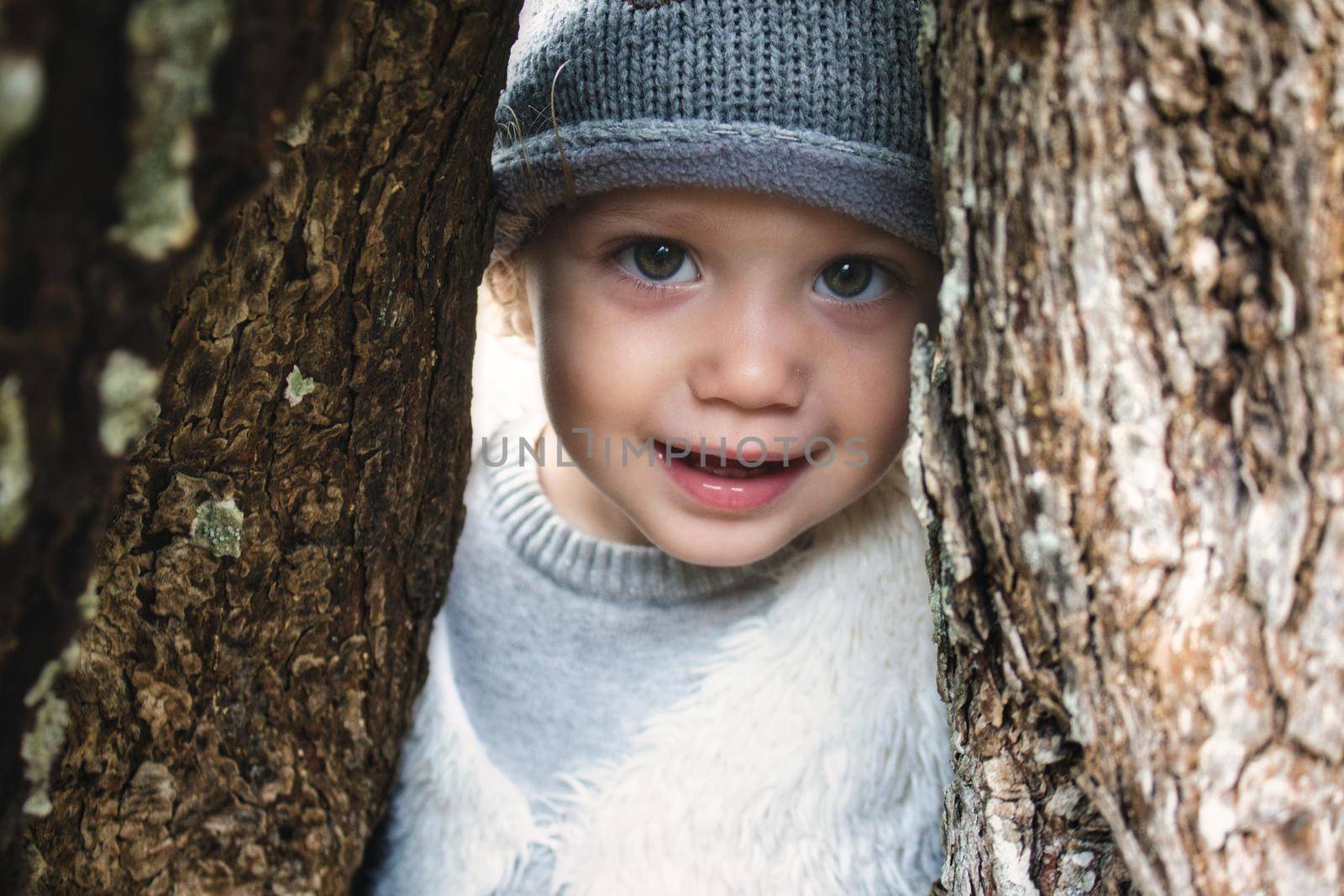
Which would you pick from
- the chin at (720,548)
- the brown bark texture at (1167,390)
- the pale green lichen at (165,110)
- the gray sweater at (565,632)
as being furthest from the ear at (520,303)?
the pale green lichen at (165,110)

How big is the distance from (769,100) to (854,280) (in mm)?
249

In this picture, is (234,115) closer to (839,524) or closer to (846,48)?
(846,48)

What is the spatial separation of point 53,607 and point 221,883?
69 cm

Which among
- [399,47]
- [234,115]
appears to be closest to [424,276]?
[399,47]

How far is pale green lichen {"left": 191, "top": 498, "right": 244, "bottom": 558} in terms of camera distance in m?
1.02

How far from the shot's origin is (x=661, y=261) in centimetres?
126

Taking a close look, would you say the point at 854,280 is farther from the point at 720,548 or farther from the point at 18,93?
the point at 18,93

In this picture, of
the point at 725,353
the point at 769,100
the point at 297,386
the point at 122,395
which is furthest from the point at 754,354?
the point at 122,395

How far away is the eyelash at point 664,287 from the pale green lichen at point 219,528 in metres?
0.52

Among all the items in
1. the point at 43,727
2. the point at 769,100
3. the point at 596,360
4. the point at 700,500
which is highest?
the point at 769,100

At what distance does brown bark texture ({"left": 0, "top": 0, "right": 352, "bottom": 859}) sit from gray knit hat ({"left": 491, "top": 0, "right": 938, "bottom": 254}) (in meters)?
0.55

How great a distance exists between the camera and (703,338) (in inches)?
48.3

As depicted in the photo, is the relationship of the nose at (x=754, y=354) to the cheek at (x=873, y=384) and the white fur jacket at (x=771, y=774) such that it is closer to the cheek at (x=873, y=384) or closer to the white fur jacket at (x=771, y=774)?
the cheek at (x=873, y=384)

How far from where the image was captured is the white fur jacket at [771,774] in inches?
53.1
